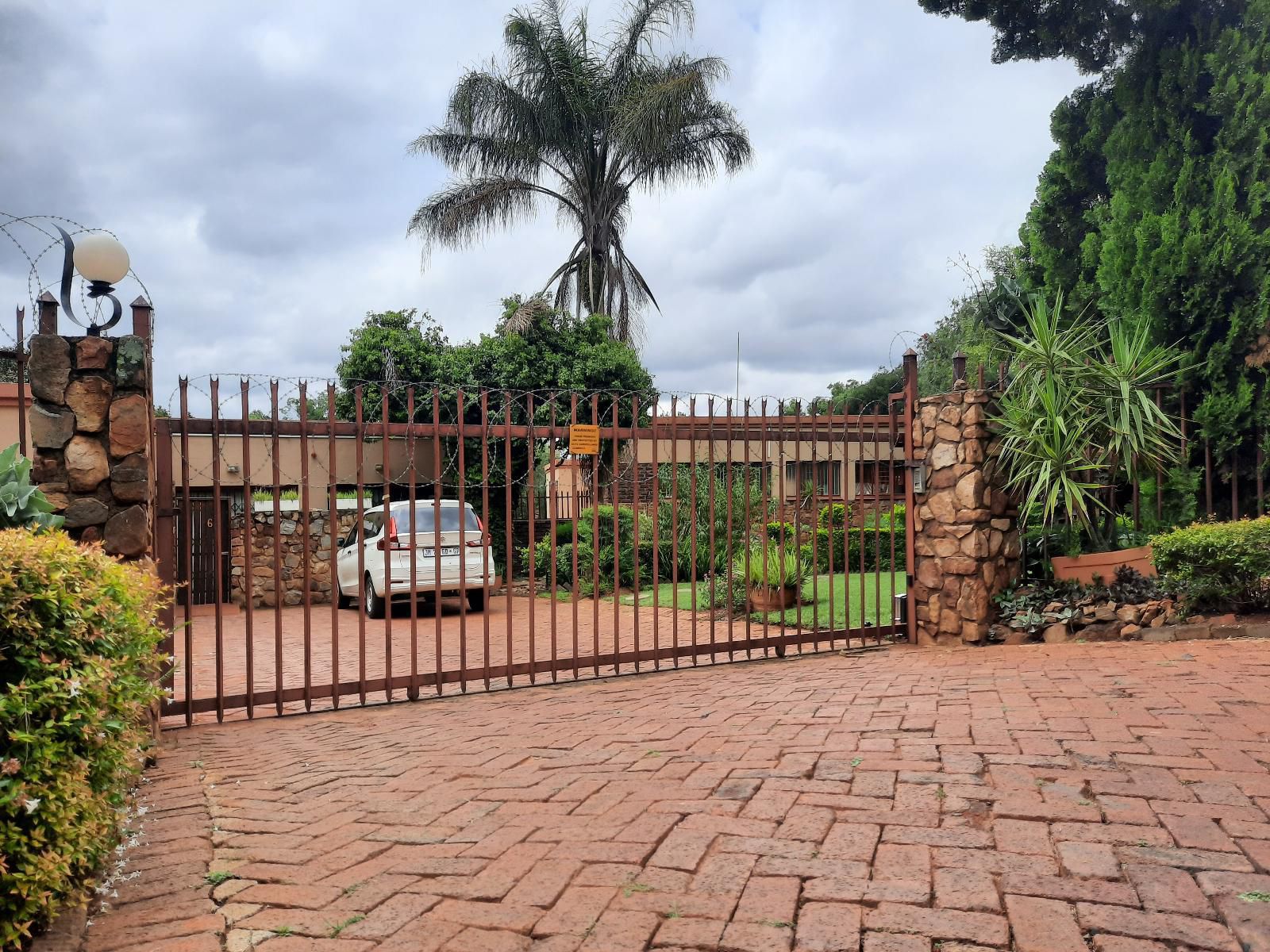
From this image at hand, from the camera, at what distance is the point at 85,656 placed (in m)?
2.72

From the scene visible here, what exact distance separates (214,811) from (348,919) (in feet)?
4.22

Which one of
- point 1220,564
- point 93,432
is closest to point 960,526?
point 1220,564

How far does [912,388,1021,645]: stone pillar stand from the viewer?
23.6ft

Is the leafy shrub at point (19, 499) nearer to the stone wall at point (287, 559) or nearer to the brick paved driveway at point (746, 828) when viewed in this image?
the brick paved driveway at point (746, 828)

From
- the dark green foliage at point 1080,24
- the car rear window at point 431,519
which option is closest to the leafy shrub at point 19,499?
the car rear window at point 431,519

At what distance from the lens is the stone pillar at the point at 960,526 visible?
7.20 meters

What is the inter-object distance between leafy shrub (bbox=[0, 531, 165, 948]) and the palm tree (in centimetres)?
1654

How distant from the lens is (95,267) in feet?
15.0

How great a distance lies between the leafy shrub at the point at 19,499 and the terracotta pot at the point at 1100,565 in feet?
24.0

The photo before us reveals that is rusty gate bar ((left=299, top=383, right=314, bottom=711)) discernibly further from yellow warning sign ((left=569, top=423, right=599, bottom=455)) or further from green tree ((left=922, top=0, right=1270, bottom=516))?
green tree ((left=922, top=0, right=1270, bottom=516))

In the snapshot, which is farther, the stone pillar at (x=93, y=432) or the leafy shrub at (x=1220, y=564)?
the leafy shrub at (x=1220, y=564)

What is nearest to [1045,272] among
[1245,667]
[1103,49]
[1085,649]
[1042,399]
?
[1103,49]

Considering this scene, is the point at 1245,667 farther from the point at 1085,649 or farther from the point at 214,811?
the point at 214,811

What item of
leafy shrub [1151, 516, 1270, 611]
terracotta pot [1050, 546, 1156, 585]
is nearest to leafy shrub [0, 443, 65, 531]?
leafy shrub [1151, 516, 1270, 611]
